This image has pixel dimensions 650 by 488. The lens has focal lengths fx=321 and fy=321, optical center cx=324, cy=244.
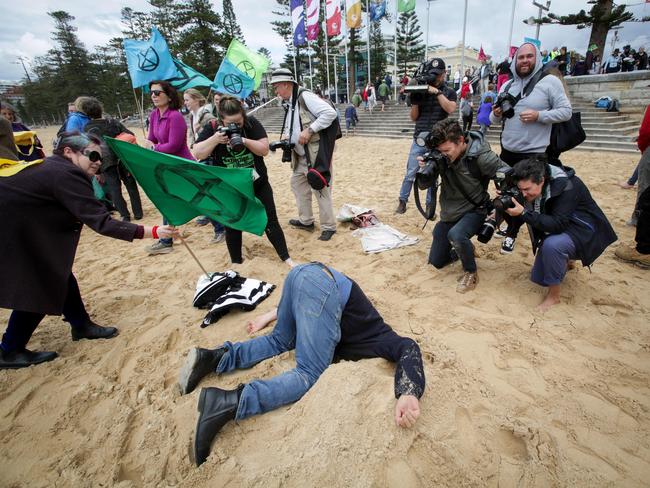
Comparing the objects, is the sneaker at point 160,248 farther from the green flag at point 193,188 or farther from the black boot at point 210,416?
the black boot at point 210,416

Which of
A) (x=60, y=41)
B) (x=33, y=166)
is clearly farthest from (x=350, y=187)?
(x=60, y=41)

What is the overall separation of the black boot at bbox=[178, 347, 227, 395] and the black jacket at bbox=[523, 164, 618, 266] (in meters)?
2.45

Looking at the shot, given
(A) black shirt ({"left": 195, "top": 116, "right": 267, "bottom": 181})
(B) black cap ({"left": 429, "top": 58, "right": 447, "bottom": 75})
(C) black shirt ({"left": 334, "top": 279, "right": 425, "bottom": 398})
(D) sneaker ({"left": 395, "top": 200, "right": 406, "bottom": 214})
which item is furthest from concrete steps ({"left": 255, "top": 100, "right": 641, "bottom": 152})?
(C) black shirt ({"left": 334, "top": 279, "right": 425, "bottom": 398})

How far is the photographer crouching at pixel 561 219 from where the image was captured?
7.91 feet

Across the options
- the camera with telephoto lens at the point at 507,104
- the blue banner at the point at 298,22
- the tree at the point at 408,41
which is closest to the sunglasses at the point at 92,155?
the camera with telephoto lens at the point at 507,104

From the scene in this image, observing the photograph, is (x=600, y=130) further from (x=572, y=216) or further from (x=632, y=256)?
(x=572, y=216)

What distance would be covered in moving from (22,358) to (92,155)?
4.92 feet

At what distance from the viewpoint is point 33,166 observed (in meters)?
1.94

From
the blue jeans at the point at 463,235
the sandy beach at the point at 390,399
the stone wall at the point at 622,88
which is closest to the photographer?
the sandy beach at the point at 390,399

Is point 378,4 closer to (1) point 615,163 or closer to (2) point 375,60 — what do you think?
(1) point 615,163

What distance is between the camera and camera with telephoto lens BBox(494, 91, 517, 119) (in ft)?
10.1

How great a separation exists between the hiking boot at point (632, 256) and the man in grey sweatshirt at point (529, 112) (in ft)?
3.99

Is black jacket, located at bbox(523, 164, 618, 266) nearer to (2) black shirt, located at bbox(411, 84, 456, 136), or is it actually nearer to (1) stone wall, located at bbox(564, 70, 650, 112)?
(2) black shirt, located at bbox(411, 84, 456, 136)

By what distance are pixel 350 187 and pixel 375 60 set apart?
127ft
